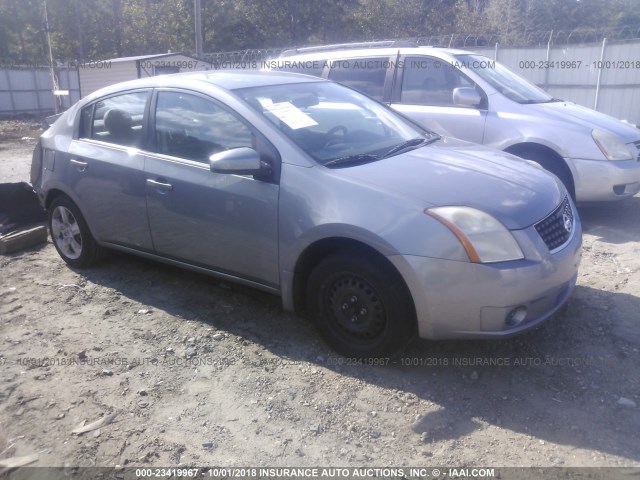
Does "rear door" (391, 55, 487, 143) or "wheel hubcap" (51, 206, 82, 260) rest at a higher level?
"rear door" (391, 55, 487, 143)

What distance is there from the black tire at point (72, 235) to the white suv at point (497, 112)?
10.6 feet

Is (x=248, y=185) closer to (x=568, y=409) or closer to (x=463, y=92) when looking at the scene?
(x=568, y=409)

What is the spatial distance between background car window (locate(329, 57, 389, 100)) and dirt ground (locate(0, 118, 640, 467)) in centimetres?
339

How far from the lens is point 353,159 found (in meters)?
3.97

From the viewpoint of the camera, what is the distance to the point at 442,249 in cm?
330

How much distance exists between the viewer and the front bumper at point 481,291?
3281 mm

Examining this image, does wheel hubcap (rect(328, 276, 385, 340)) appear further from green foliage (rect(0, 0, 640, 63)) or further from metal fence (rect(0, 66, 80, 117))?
green foliage (rect(0, 0, 640, 63))

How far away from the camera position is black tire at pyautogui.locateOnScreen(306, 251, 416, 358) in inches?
138

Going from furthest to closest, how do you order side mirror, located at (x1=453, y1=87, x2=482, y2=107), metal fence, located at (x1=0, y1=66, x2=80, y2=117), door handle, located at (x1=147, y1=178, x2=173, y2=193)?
1. metal fence, located at (x1=0, y1=66, x2=80, y2=117)
2. side mirror, located at (x1=453, y1=87, x2=482, y2=107)
3. door handle, located at (x1=147, y1=178, x2=173, y2=193)

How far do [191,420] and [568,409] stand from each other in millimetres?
2022

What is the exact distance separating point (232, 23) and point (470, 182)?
29.1 meters

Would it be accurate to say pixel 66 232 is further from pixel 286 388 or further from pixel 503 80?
pixel 503 80

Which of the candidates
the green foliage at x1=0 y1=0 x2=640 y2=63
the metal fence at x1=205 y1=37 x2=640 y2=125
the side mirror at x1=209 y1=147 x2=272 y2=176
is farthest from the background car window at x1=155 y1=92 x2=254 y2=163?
the green foliage at x1=0 y1=0 x2=640 y2=63

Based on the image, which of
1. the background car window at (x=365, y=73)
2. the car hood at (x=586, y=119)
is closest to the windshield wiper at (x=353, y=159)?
the car hood at (x=586, y=119)
